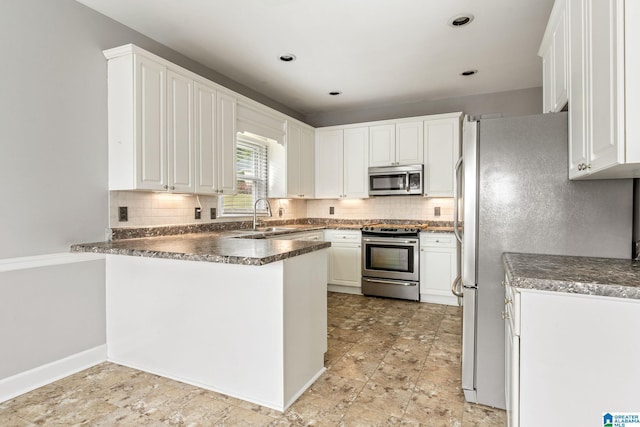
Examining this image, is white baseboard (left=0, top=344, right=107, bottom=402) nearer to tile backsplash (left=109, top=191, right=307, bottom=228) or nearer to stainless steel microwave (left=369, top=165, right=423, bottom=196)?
tile backsplash (left=109, top=191, right=307, bottom=228)

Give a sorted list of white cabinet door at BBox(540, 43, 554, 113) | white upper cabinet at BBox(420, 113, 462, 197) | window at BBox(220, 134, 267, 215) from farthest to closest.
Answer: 1. white upper cabinet at BBox(420, 113, 462, 197)
2. window at BBox(220, 134, 267, 215)
3. white cabinet door at BBox(540, 43, 554, 113)

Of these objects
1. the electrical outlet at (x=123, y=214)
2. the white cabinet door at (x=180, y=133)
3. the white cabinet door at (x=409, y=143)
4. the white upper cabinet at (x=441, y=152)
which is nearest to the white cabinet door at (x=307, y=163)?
the white cabinet door at (x=409, y=143)

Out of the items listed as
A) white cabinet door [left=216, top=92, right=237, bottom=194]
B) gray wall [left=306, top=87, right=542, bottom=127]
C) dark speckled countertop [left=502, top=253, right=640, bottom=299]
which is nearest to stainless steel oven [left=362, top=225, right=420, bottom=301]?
gray wall [left=306, top=87, right=542, bottom=127]

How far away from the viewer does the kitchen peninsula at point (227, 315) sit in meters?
2.00

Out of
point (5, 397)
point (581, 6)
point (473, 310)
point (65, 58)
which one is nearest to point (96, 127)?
point (65, 58)

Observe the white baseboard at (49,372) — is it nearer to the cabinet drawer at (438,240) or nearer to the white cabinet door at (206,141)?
the white cabinet door at (206,141)

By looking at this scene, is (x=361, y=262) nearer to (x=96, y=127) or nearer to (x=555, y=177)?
(x=555, y=177)

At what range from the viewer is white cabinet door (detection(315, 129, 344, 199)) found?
205 inches

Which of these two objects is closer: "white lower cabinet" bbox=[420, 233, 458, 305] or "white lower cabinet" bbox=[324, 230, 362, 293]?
"white lower cabinet" bbox=[420, 233, 458, 305]

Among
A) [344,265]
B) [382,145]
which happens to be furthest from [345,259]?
[382,145]

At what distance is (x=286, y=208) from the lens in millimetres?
5242

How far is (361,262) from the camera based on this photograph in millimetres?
4680

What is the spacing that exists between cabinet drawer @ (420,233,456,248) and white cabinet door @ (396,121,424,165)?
105 centimetres

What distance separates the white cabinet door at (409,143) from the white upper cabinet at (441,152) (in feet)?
0.26
